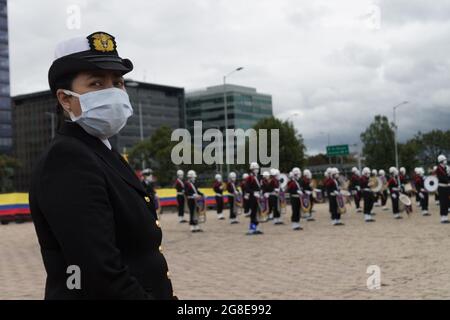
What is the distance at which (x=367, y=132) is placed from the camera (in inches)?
2739

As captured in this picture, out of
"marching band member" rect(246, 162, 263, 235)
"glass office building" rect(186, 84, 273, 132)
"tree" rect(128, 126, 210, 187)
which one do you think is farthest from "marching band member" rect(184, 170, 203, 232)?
"glass office building" rect(186, 84, 273, 132)

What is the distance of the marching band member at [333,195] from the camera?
22.4 metres

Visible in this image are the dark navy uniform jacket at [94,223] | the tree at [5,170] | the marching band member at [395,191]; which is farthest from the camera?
the tree at [5,170]

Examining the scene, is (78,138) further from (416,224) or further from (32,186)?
(416,224)

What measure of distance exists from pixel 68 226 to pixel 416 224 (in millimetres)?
20293

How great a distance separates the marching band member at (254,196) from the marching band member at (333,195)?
2.82m

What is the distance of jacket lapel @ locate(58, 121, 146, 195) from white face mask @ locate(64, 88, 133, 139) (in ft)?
0.07

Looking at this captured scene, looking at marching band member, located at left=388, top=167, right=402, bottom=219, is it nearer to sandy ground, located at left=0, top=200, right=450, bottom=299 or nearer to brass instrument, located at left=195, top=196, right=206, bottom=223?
sandy ground, located at left=0, top=200, right=450, bottom=299

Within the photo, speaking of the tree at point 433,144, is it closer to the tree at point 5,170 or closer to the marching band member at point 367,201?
the tree at point 5,170

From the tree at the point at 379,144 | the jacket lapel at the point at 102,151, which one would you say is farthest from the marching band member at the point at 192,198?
the tree at the point at 379,144

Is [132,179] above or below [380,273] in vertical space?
above

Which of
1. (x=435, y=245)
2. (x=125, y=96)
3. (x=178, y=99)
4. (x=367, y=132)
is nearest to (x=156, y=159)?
(x=367, y=132)

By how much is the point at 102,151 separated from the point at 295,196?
20.2 meters

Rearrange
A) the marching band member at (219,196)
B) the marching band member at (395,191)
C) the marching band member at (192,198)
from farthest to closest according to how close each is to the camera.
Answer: the marching band member at (219,196)
the marching band member at (395,191)
the marching band member at (192,198)
